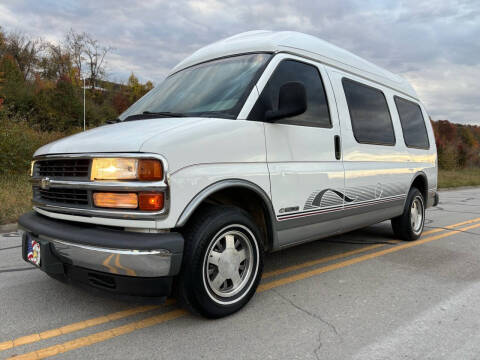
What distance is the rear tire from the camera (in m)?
5.45

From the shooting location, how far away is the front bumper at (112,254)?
2352 millimetres

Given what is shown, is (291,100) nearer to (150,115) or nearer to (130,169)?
(150,115)

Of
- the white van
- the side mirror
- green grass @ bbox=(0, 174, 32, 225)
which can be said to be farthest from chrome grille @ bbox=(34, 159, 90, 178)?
green grass @ bbox=(0, 174, 32, 225)

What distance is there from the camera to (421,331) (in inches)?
105

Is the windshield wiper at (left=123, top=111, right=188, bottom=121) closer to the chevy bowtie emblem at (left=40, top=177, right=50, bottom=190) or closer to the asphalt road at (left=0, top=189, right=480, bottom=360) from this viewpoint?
the chevy bowtie emblem at (left=40, top=177, right=50, bottom=190)

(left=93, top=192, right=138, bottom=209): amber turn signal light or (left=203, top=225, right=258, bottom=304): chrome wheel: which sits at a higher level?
(left=93, top=192, right=138, bottom=209): amber turn signal light

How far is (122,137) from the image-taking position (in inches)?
102

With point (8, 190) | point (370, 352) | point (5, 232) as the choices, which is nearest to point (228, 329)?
point (370, 352)

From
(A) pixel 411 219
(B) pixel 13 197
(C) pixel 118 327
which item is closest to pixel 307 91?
(C) pixel 118 327

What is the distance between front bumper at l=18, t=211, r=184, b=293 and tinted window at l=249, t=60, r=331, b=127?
1.24 metres

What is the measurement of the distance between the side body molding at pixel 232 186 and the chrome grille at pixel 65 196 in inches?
27.5

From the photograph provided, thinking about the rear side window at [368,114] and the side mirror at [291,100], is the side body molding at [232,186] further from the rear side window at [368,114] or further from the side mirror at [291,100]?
the rear side window at [368,114]

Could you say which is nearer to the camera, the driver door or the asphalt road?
the asphalt road

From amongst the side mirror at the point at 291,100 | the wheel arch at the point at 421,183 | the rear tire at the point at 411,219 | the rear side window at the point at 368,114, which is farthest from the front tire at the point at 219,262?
the wheel arch at the point at 421,183
